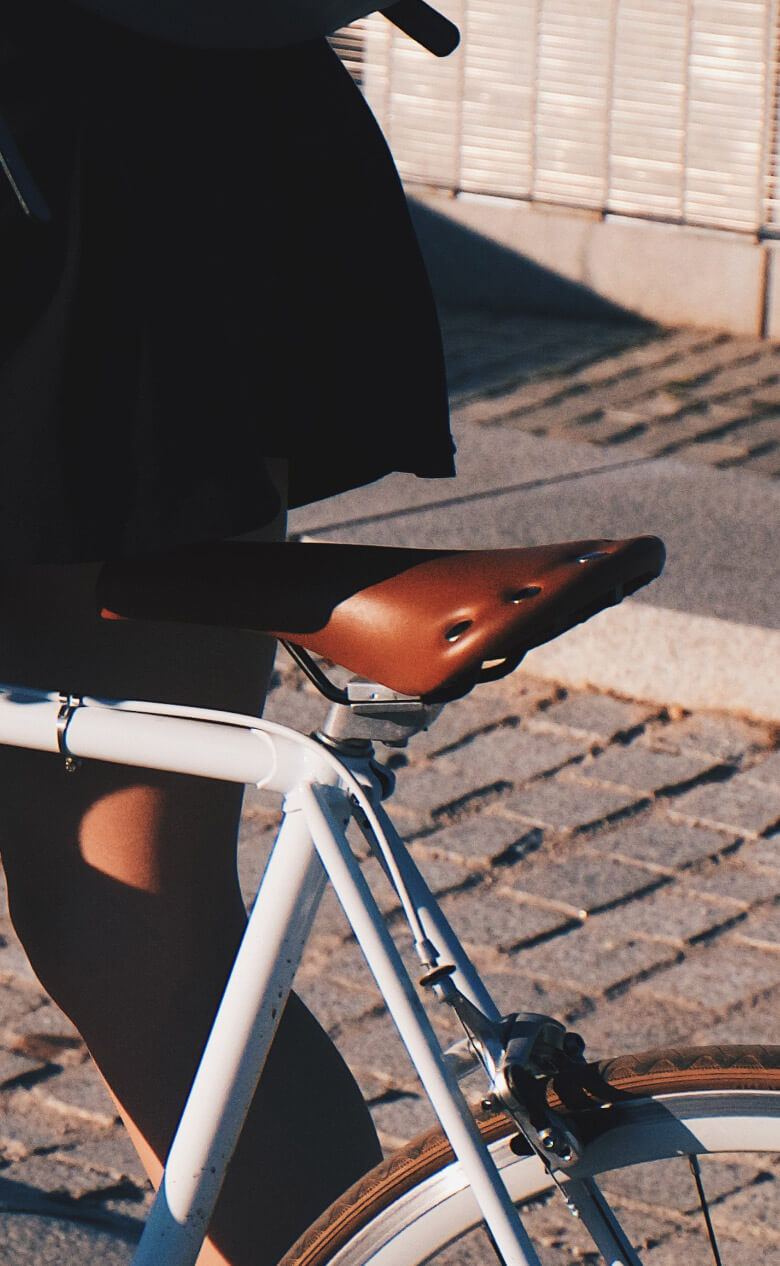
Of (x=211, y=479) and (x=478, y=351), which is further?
(x=478, y=351)

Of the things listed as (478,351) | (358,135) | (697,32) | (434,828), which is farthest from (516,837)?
(697,32)

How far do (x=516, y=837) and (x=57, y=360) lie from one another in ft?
7.03

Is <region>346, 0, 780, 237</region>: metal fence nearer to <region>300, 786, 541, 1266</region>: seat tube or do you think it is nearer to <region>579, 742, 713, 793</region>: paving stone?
<region>579, 742, 713, 793</region>: paving stone

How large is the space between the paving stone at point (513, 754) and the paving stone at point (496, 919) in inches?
18.9

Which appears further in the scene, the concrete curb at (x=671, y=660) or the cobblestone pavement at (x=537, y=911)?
the concrete curb at (x=671, y=660)

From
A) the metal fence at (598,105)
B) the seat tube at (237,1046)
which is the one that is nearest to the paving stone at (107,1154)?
the seat tube at (237,1046)

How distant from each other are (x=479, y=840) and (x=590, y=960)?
18.4 inches

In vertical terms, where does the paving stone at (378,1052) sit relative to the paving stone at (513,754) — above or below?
above

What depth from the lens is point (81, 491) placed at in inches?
56.8

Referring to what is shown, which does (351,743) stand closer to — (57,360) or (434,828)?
(57,360)

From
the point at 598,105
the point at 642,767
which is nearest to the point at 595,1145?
the point at 642,767

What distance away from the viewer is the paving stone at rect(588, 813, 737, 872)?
3332 millimetres

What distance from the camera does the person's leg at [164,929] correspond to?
166 cm

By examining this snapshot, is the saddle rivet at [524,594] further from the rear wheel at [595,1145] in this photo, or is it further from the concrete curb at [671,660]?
the concrete curb at [671,660]
